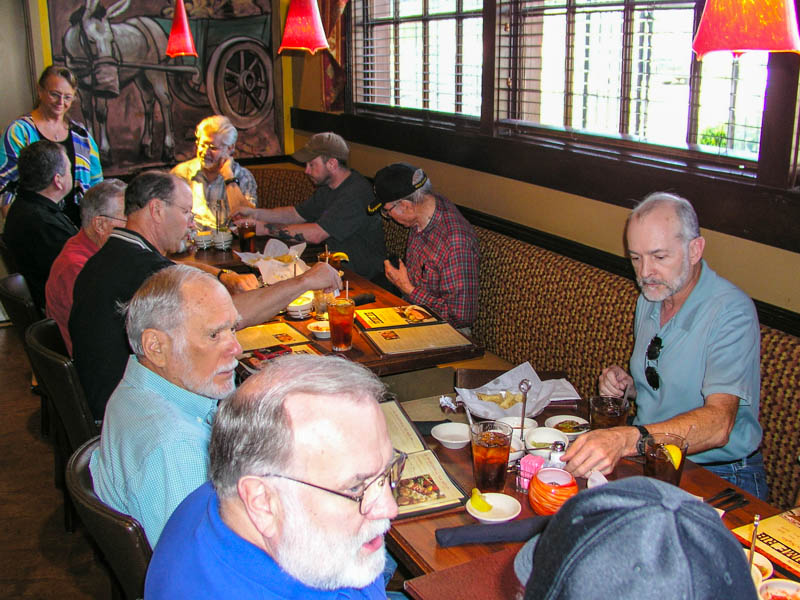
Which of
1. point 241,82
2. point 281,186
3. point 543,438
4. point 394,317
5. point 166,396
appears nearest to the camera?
point 166,396

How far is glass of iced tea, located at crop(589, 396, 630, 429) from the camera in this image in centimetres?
207

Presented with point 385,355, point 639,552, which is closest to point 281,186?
point 385,355

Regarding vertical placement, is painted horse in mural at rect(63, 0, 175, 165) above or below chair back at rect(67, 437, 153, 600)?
above

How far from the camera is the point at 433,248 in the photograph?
3672 millimetres

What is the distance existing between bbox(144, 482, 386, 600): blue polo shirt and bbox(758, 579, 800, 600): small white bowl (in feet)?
2.63

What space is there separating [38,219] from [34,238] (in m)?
0.10

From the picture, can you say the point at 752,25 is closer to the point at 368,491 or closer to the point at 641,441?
the point at 641,441

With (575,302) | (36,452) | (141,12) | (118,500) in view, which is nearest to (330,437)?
(118,500)

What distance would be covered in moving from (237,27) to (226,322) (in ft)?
16.9

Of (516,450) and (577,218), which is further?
(577,218)

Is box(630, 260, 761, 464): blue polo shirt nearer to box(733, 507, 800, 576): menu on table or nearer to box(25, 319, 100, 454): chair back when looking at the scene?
box(733, 507, 800, 576): menu on table

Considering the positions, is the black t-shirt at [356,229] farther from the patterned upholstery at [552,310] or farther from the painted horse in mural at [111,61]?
the painted horse in mural at [111,61]

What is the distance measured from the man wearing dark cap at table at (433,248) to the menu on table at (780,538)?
2050mm

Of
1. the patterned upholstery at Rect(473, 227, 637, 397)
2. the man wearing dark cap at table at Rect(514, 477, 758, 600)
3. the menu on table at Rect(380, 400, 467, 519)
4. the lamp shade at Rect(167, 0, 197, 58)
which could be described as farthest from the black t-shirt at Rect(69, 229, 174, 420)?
the lamp shade at Rect(167, 0, 197, 58)
